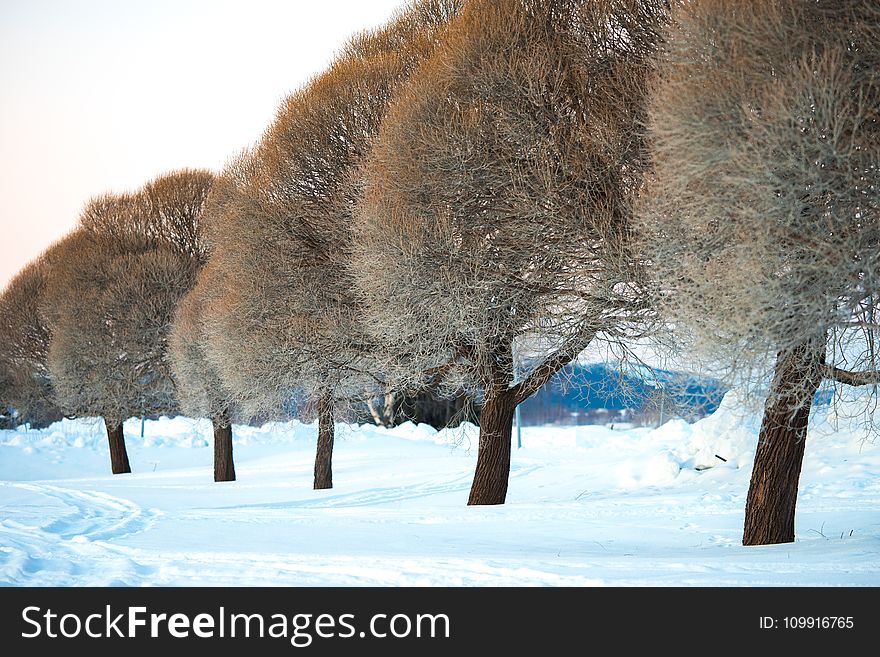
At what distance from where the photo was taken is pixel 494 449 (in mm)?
15711

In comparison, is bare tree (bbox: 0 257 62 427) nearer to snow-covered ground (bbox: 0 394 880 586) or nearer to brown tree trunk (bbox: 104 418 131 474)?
brown tree trunk (bbox: 104 418 131 474)

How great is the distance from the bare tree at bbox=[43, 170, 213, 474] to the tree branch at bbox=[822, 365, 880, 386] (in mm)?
22315

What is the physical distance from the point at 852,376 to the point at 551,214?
4.51 metres

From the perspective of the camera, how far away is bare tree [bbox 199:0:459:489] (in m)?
15.9

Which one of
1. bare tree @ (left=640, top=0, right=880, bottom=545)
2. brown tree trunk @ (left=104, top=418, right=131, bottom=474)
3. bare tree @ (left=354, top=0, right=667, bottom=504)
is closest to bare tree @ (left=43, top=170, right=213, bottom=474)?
brown tree trunk @ (left=104, top=418, right=131, bottom=474)

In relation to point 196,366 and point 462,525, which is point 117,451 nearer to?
point 196,366

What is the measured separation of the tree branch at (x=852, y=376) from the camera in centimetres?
888

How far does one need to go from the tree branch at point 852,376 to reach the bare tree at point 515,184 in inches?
113

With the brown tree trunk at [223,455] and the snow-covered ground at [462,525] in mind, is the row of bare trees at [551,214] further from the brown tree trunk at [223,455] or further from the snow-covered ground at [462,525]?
the brown tree trunk at [223,455]

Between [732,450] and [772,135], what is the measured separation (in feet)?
42.5

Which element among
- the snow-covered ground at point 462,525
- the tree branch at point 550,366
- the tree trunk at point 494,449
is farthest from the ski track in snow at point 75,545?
the tree branch at point 550,366

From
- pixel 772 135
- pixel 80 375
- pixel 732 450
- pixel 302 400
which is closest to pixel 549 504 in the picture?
pixel 732 450

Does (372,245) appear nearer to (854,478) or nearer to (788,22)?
(788,22)

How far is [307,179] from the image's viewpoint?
16844 millimetres
